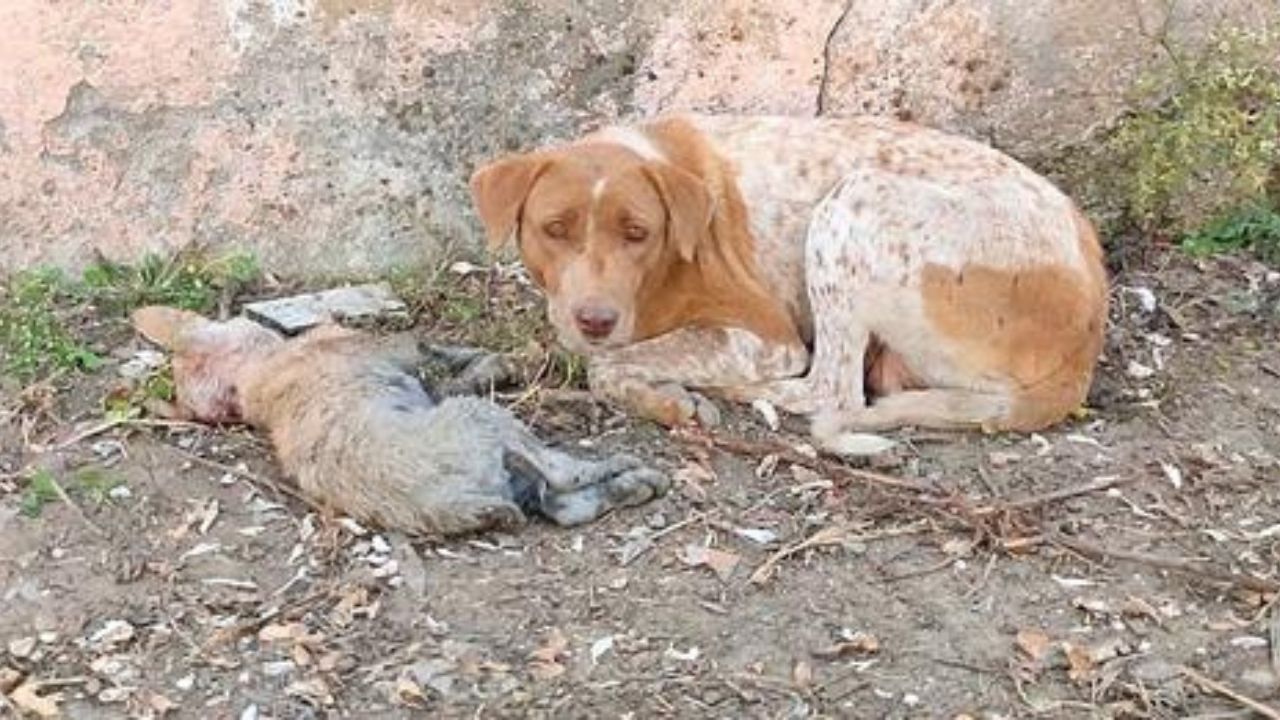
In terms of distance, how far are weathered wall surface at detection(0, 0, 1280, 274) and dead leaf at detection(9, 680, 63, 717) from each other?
2.17 m

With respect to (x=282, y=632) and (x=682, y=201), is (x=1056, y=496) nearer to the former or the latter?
(x=682, y=201)

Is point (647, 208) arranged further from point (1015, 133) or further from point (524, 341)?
point (1015, 133)

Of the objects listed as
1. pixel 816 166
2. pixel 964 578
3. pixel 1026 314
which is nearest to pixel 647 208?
pixel 816 166

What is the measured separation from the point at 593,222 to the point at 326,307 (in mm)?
932

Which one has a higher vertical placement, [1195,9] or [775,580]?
[1195,9]

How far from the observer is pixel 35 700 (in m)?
4.49

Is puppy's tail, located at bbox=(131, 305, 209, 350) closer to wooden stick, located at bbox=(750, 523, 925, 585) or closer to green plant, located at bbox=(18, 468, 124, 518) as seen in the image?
green plant, located at bbox=(18, 468, 124, 518)

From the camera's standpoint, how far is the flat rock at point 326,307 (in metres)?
6.00

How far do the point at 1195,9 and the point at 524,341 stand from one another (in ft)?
7.40

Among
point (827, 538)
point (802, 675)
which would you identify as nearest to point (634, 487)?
point (827, 538)

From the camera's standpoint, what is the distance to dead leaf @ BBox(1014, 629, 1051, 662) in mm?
4625

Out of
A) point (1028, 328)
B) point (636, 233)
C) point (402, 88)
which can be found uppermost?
point (402, 88)

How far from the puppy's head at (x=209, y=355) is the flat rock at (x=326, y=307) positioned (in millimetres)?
104

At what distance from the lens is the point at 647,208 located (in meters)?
5.72
